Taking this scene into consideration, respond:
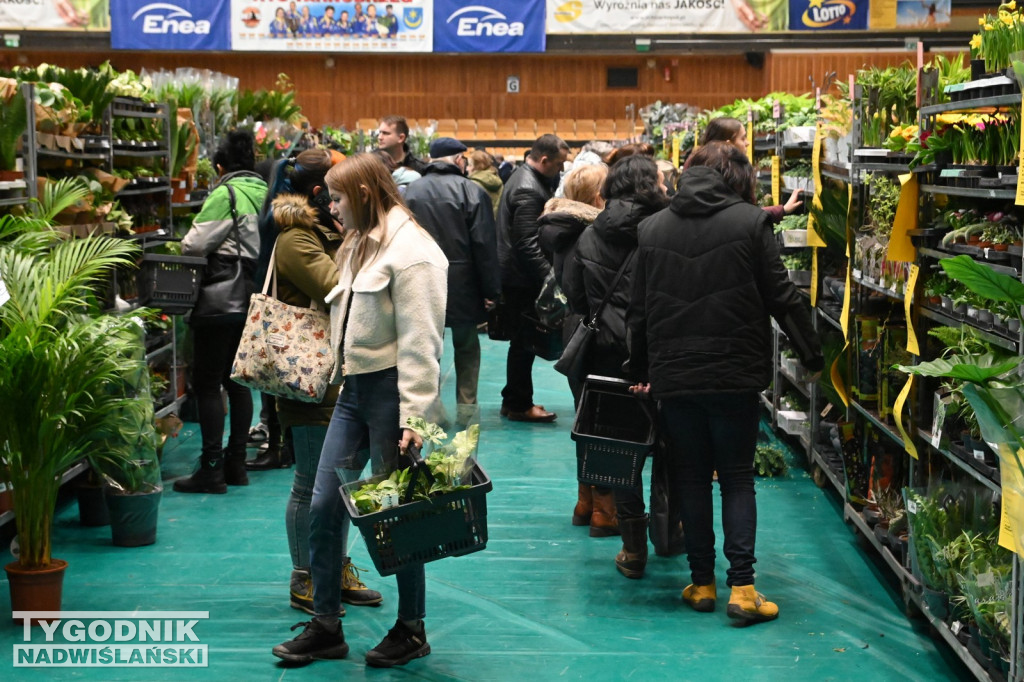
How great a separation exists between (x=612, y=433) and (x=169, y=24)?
16.7 m

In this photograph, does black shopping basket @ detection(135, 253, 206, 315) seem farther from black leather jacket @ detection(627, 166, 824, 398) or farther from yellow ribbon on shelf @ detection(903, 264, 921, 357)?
yellow ribbon on shelf @ detection(903, 264, 921, 357)

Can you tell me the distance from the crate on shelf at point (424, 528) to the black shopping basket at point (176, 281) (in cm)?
247

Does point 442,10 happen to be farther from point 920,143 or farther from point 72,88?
point 920,143

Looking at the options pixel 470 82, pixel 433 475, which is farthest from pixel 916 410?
pixel 470 82

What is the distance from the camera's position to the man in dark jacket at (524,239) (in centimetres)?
666

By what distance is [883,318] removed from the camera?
16.0ft

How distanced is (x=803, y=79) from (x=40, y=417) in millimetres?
18009

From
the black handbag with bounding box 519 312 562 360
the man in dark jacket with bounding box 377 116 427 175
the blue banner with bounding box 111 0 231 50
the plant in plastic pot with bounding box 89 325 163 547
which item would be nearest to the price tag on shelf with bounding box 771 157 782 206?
the black handbag with bounding box 519 312 562 360

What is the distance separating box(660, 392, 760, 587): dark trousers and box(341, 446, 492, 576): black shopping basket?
1.00 metres

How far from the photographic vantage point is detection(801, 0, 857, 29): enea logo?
61.8 feet

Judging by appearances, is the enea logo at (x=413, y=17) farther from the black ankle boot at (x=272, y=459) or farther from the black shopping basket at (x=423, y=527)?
the black shopping basket at (x=423, y=527)

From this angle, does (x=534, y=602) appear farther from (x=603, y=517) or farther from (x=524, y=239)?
(x=524, y=239)

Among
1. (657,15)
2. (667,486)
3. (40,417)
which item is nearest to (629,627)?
(667,486)

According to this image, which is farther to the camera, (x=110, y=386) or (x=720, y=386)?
(x=110, y=386)
